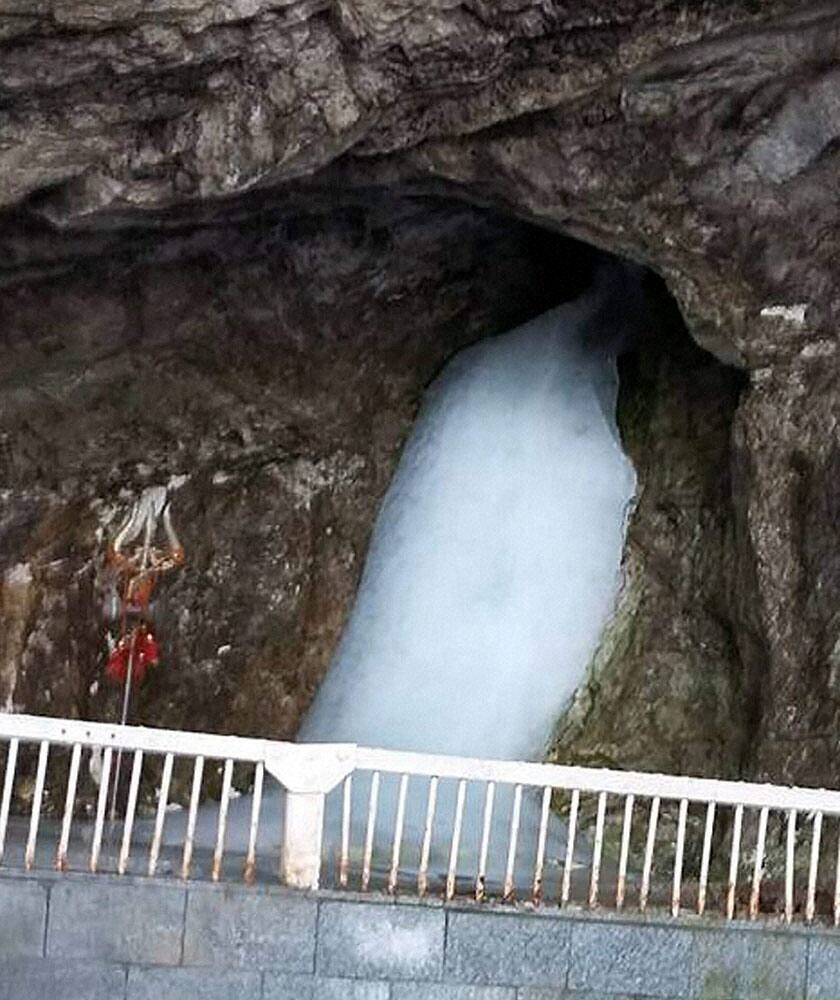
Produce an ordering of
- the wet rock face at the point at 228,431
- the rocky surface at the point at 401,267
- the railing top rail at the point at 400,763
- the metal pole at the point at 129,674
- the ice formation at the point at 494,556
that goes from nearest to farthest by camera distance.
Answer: the railing top rail at the point at 400,763 → the rocky surface at the point at 401,267 → the metal pole at the point at 129,674 → the wet rock face at the point at 228,431 → the ice formation at the point at 494,556

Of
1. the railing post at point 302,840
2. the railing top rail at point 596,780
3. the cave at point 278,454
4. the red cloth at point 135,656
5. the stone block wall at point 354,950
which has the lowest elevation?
the stone block wall at point 354,950

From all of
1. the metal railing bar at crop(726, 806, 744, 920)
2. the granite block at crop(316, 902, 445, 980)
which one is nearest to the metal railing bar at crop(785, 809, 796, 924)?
the metal railing bar at crop(726, 806, 744, 920)

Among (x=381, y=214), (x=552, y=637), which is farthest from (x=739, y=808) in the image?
(x=381, y=214)

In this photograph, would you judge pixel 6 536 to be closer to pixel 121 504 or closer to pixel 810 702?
pixel 121 504

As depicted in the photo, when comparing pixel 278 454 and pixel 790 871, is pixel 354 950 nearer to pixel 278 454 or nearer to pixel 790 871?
pixel 790 871

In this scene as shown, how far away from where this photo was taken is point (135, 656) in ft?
30.8

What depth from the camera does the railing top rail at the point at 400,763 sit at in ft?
21.5

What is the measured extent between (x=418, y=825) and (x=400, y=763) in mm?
3002

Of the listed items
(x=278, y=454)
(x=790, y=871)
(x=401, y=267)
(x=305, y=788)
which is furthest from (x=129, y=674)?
(x=790, y=871)

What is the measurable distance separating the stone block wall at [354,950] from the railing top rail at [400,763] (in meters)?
0.58

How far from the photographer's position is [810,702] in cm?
895

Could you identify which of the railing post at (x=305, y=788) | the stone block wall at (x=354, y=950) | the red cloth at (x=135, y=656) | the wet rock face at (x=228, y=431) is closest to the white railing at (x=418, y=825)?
the railing post at (x=305, y=788)

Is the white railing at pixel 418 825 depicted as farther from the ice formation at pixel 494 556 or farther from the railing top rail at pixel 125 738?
the ice formation at pixel 494 556

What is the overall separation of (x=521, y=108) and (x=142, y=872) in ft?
15.9
